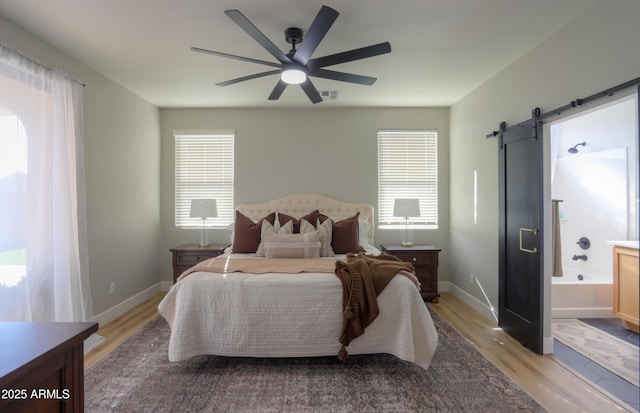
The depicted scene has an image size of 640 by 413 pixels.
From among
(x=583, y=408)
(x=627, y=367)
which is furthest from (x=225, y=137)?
(x=627, y=367)

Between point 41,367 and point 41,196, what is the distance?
2438 mm

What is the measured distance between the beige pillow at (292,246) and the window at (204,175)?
1.54 meters

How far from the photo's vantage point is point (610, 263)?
3844 mm

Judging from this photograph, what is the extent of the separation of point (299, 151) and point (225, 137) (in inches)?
45.1

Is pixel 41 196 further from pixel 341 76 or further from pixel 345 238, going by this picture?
pixel 345 238

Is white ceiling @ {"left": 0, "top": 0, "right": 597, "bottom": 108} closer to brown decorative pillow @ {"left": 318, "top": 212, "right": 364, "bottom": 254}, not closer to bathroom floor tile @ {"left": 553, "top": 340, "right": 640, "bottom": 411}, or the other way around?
brown decorative pillow @ {"left": 318, "top": 212, "right": 364, "bottom": 254}

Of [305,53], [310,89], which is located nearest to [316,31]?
[305,53]

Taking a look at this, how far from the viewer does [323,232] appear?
3.73 m

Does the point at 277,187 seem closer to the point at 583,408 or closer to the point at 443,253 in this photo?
the point at 443,253

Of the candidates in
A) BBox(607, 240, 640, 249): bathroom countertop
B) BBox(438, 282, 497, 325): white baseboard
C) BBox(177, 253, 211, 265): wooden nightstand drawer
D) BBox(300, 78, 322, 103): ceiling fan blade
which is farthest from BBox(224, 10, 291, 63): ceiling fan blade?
BBox(607, 240, 640, 249): bathroom countertop

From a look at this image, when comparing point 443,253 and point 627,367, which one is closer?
point 627,367

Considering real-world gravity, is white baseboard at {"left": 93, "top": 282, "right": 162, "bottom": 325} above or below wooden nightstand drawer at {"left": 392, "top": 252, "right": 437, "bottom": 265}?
below

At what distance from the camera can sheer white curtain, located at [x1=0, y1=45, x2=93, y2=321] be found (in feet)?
7.82

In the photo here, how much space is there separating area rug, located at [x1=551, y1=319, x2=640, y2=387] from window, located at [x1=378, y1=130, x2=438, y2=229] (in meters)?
1.97
